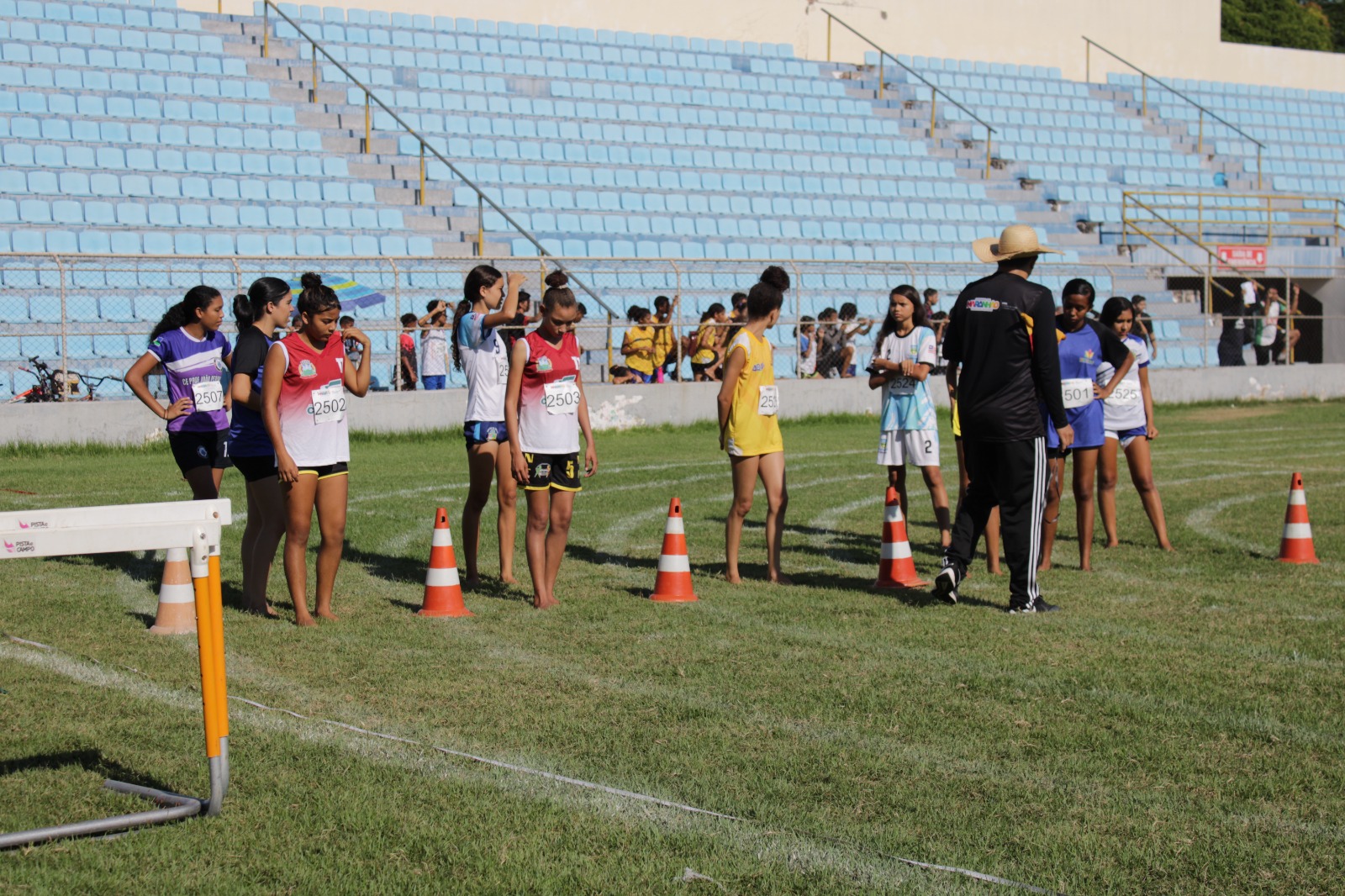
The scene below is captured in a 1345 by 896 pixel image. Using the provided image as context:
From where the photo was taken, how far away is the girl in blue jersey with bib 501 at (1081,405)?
10.0 metres

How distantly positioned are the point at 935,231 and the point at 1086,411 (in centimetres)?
2078

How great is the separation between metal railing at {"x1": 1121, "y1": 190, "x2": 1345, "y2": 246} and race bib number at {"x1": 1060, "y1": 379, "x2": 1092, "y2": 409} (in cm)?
2366

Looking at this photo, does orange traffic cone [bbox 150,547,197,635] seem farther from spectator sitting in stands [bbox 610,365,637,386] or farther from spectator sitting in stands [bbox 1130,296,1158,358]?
spectator sitting in stands [bbox 1130,296,1158,358]

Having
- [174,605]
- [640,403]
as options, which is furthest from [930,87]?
[174,605]

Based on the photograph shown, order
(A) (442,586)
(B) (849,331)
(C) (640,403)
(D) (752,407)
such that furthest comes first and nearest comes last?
(B) (849,331)
(C) (640,403)
(D) (752,407)
(A) (442,586)

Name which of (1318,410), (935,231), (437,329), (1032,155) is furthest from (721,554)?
(1032,155)

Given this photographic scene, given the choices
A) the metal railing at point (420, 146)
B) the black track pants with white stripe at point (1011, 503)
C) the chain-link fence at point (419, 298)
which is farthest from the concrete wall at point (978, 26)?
the black track pants with white stripe at point (1011, 503)

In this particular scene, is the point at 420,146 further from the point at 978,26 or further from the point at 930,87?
the point at 978,26

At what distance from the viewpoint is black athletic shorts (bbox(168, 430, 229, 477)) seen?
9656mm

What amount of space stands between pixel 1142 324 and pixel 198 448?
20.2m

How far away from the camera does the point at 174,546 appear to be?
185 inches

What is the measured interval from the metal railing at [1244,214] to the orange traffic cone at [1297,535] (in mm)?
23609

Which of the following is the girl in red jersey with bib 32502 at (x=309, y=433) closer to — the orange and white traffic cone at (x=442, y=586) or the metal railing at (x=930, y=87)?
the orange and white traffic cone at (x=442, y=586)

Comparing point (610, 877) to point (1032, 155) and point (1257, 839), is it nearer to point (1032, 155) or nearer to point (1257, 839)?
point (1257, 839)
